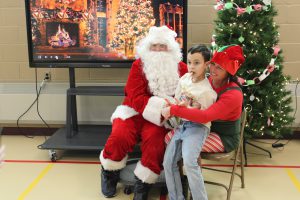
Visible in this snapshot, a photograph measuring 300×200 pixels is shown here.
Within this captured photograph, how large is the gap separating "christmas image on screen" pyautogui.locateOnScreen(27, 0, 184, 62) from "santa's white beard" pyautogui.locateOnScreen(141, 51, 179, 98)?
2.34 feet

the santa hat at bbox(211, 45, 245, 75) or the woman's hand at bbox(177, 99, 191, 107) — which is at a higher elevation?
the santa hat at bbox(211, 45, 245, 75)

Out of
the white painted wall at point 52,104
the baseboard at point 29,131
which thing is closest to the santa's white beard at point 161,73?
the white painted wall at point 52,104

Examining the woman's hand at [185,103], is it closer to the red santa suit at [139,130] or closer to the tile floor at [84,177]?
the red santa suit at [139,130]

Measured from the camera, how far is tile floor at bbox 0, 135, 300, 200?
292cm

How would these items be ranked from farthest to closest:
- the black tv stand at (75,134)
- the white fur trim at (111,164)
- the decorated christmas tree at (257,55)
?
the black tv stand at (75,134) → the decorated christmas tree at (257,55) → the white fur trim at (111,164)

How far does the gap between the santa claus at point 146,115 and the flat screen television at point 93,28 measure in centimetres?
65

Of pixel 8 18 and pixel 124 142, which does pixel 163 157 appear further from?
pixel 8 18

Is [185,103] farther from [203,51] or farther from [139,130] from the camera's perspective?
[139,130]

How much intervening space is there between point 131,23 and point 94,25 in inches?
14.8

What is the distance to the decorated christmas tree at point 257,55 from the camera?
3270 mm

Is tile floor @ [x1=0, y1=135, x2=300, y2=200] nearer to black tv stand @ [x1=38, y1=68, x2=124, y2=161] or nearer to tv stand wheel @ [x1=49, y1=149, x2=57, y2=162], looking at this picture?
tv stand wheel @ [x1=49, y1=149, x2=57, y2=162]

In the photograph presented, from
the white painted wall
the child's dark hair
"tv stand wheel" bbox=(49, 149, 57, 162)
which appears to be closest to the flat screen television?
the white painted wall

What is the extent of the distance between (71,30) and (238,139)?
205 cm

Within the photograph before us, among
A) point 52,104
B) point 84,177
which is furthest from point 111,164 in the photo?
point 52,104
